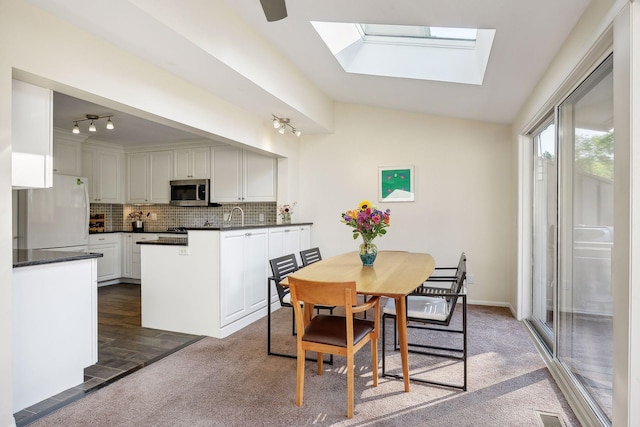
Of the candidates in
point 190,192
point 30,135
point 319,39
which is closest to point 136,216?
point 190,192

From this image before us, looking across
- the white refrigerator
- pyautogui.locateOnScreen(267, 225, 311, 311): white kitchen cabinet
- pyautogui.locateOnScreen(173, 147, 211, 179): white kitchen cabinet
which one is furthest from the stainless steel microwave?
pyautogui.locateOnScreen(267, 225, 311, 311): white kitchen cabinet

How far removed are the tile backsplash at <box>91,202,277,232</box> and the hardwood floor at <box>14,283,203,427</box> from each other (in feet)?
6.22

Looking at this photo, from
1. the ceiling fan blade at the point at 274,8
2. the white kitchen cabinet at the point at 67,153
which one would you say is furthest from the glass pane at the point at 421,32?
the white kitchen cabinet at the point at 67,153

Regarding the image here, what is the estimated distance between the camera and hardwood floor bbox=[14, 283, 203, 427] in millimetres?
2196

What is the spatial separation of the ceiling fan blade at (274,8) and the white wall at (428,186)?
3239 millimetres

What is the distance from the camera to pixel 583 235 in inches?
84.4

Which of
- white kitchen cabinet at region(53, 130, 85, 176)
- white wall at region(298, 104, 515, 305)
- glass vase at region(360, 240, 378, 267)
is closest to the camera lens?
glass vase at region(360, 240, 378, 267)

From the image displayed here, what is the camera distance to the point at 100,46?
7.57ft

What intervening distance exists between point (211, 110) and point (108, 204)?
391 cm

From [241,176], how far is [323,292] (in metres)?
3.67

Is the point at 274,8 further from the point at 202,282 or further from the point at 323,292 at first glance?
the point at 202,282

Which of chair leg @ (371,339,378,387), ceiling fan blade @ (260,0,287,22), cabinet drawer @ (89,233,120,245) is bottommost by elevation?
chair leg @ (371,339,378,387)

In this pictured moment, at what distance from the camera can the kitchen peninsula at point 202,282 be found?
3.31m

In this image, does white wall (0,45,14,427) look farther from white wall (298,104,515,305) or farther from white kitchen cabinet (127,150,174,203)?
white kitchen cabinet (127,150,174,203)
